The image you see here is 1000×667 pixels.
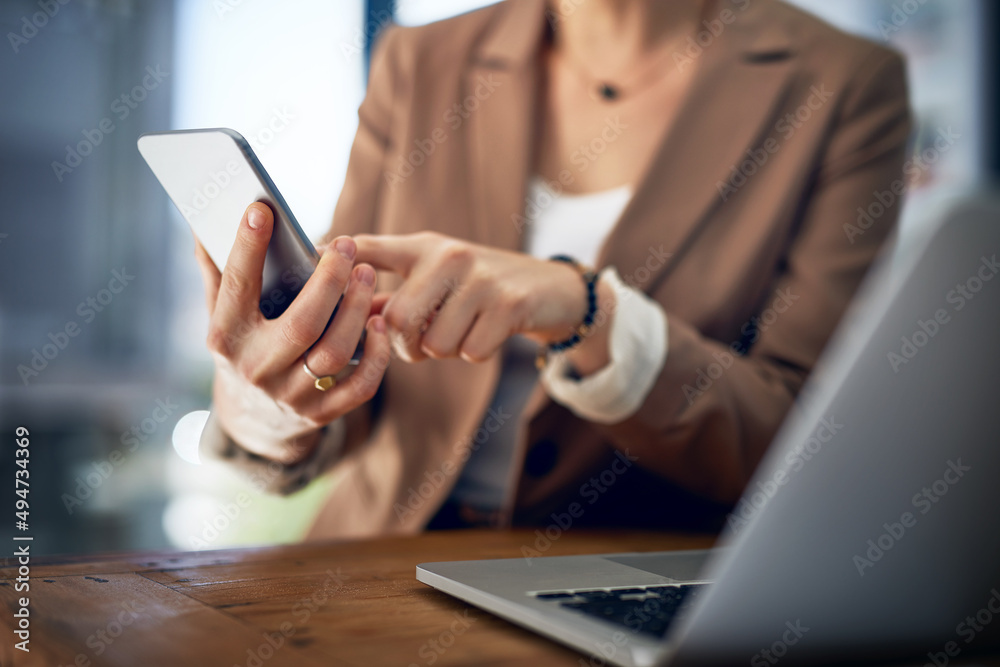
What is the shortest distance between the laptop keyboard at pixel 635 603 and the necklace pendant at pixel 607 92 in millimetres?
1003

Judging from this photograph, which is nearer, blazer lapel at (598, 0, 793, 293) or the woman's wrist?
the woman's wrist

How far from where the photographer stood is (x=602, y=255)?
1202 millimetres

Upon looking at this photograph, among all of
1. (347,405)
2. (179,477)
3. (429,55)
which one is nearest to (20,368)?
(179,477)

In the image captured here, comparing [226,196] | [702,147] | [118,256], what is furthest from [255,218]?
[118,256]

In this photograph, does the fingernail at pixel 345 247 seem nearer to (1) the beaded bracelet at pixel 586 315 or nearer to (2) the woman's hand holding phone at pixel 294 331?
(2) the woman's hand holding phone at pixel 294 331

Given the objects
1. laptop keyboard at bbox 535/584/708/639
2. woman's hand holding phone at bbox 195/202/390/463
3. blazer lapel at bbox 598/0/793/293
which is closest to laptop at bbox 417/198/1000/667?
laptop keyboard at bbox 535/584/708/639

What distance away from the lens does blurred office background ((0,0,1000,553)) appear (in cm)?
212

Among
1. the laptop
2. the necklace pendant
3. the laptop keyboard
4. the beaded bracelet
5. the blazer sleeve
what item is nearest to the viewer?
the laptop

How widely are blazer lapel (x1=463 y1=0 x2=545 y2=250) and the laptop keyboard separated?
0.80 meters

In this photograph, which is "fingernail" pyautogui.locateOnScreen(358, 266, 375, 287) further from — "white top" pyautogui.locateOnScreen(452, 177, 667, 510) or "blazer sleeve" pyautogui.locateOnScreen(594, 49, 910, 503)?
"blazer sleeve" pyautogui.locateOnScreen(594, 49, 910, 503)

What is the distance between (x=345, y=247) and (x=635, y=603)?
0.35 m

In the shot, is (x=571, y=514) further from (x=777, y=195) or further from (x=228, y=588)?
(x=228, y=588)

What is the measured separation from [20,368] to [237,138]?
199 centimetres

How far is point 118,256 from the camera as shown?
2.31 meters
